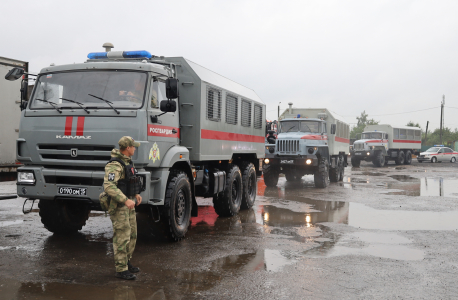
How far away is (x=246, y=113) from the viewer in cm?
1105

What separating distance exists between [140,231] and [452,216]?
7.55 m

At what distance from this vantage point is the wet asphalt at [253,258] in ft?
16.5

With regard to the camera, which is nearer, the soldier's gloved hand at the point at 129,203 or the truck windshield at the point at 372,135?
the soldier's gloved hand at the point at 129,203

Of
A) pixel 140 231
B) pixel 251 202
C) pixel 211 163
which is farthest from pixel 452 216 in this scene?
pixel 140 231

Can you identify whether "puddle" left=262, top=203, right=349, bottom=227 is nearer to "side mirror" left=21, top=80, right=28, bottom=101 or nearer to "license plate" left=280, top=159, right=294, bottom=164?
"license plate" left=280, top=159, right=294, bottom=164

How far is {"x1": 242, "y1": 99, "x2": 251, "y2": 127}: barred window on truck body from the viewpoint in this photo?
1084 cm

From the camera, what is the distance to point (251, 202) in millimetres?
11797

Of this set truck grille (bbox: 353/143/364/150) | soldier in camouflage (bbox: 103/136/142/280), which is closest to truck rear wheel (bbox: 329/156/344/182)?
truck grille (bbox: 353/143/364/150)

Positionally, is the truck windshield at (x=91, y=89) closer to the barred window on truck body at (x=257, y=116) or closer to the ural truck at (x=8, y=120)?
the ural truck at (x=8, y=120)

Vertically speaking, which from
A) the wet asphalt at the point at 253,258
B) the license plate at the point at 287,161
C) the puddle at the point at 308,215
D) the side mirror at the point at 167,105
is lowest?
the wet asphalt at the point at 253,258

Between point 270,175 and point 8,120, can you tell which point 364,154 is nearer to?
point 270,175

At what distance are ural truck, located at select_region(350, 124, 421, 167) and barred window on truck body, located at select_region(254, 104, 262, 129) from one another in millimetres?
24079

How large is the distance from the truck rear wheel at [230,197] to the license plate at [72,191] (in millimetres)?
4022

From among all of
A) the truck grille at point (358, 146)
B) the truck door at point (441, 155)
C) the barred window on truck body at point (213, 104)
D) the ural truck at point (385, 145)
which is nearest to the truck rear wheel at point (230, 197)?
the barred window on truck body at point (213, 104)
